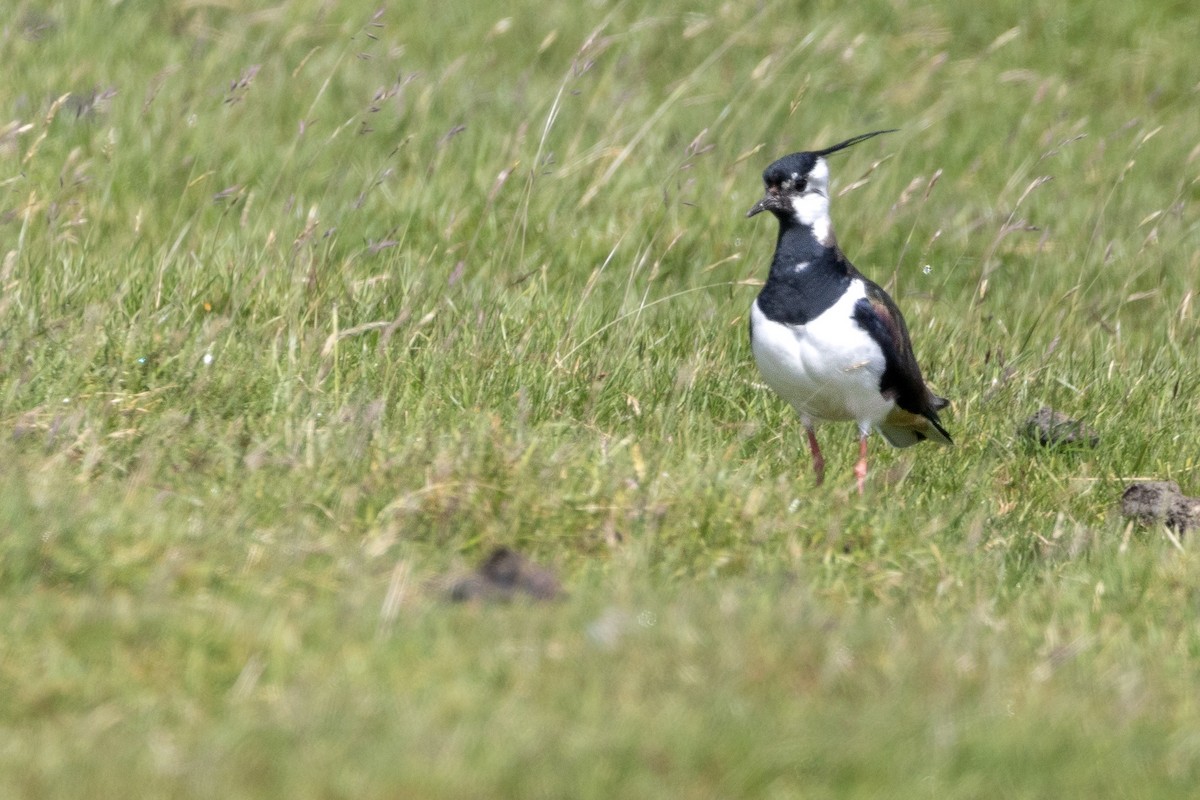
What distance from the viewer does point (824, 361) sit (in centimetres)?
541

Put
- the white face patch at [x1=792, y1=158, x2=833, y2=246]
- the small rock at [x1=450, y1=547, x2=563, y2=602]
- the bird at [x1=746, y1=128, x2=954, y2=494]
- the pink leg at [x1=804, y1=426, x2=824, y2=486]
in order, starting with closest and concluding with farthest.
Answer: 1. the small rock at [x1=450, y1=547, x2=563, y2=602]
2. the pink leg at [x1=804, y1=426, x2=824, y2=486]
3. the bird at [x1=746, y1=128, x2=954, y2=494]
4. the white face patch at [x1=792, y1=158, x2=833, y2=246]

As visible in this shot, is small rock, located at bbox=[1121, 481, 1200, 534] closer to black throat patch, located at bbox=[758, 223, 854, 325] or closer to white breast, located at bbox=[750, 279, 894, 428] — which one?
white breast, located at bbox=[750, 279, 894, 428]

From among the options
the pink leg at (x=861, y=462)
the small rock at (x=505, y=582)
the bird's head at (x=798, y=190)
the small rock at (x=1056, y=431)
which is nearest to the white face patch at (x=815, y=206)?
the bird's head at (x=798, y=190)

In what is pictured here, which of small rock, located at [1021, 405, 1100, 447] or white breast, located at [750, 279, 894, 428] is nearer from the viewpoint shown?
white breast, located at [750, 279, 894, 428]

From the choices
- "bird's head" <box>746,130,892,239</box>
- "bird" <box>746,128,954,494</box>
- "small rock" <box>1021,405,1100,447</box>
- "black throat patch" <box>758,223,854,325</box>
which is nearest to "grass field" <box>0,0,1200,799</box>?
"small rock" <box>1021,405,1100,447</box>

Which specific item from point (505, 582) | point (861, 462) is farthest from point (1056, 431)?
point (505, 582)

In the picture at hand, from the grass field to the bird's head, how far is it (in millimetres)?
526

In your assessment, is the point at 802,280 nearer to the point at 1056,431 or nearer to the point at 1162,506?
the point at 1056,431

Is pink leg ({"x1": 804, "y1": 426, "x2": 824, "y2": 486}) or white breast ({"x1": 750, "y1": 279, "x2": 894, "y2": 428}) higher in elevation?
white breast ({"x1": 750, "y1": 279, "x2": 894, "y2": 428})

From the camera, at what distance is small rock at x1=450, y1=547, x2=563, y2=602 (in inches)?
150

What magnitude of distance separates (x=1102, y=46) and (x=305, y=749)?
903 centimetres

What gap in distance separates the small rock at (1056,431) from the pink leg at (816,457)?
30.1 inches

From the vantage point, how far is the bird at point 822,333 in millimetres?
5441

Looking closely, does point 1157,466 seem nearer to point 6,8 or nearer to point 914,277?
point 914,277
